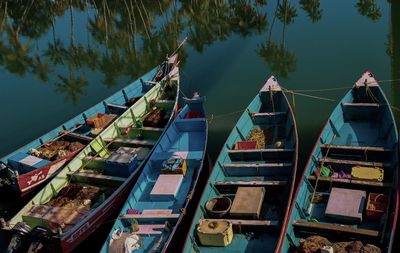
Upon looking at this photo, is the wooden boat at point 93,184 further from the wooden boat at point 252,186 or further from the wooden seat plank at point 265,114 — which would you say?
the wooden seat plank at point 265,114

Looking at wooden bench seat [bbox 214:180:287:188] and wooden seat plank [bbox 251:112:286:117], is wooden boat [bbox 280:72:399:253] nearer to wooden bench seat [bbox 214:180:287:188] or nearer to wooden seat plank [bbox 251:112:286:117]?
wooden bench seat [bbox 214:180:287:188]

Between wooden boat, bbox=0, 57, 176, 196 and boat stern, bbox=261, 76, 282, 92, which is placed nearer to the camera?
wooden boat, bbox=0, 57, 176, 196

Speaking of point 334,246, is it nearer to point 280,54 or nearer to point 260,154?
point 260,154

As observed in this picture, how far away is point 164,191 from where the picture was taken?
17547 mm

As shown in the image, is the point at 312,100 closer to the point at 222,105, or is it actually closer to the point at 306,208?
the point at 222,105

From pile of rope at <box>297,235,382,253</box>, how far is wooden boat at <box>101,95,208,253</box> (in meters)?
4.34

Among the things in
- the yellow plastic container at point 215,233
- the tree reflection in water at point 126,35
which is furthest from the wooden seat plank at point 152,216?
the tree reflection in water at point 126,35

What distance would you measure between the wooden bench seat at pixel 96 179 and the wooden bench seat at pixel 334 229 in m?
7.77

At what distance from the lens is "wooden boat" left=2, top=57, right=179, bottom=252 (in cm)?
1539

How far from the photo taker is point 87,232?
54.4ft

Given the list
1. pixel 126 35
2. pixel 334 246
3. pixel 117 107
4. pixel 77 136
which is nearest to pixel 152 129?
pixel 77 136

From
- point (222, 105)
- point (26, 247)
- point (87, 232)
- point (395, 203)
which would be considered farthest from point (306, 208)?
point (222, 105)

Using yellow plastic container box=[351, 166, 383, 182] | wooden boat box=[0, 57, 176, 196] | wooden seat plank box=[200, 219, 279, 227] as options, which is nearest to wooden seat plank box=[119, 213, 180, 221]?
wooden seat plank box=[200, 219, 279, 227]

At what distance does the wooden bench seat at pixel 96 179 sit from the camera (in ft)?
61.9
